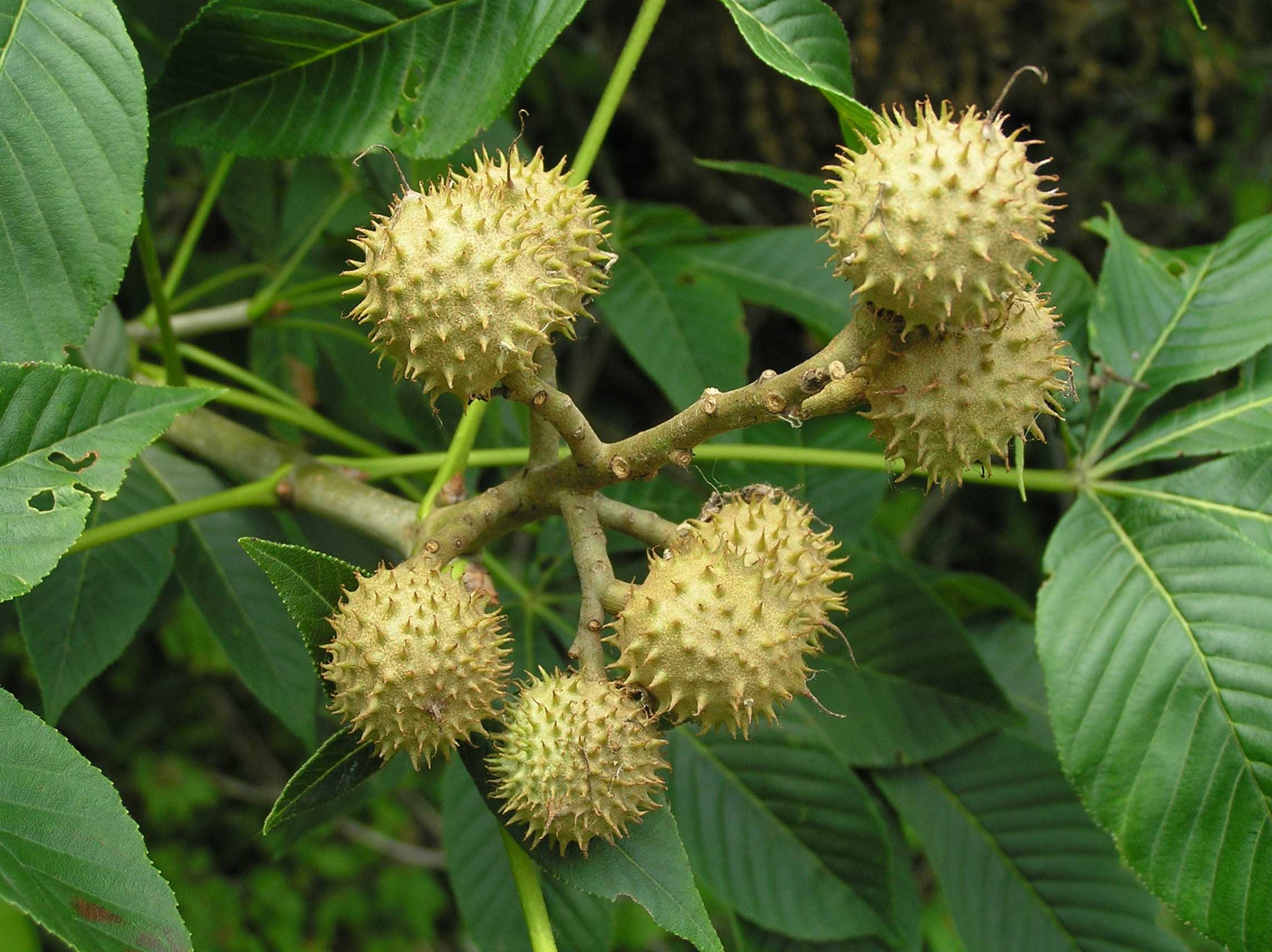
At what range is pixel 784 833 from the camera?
6.15 feet

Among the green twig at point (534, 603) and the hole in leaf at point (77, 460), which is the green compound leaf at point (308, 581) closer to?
the hole in leaf at point (77, 460)

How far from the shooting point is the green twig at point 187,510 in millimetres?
1630

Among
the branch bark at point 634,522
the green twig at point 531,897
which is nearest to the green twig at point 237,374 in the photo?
the branch bark at point 634,522

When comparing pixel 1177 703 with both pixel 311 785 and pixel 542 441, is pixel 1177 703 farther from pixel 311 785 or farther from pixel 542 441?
pixel 311 785

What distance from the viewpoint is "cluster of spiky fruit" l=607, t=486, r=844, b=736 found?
1.21 m

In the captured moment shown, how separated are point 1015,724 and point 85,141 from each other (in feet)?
5.45

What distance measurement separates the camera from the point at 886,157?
1.15 metres

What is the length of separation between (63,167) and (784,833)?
4.67 feet

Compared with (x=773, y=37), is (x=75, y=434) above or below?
below

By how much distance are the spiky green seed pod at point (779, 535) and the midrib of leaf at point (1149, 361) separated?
753 millimetres

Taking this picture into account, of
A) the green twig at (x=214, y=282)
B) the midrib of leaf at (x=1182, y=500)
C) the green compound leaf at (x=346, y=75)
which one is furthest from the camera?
the green twig at (x=214, y=282)

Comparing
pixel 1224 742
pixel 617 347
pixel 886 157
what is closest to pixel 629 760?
pixel 886 157

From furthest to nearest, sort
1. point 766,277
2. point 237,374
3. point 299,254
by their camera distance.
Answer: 1. point 766,277
2. point 299,254
3. point 237,374

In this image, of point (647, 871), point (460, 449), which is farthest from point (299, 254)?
point (647, 871)
